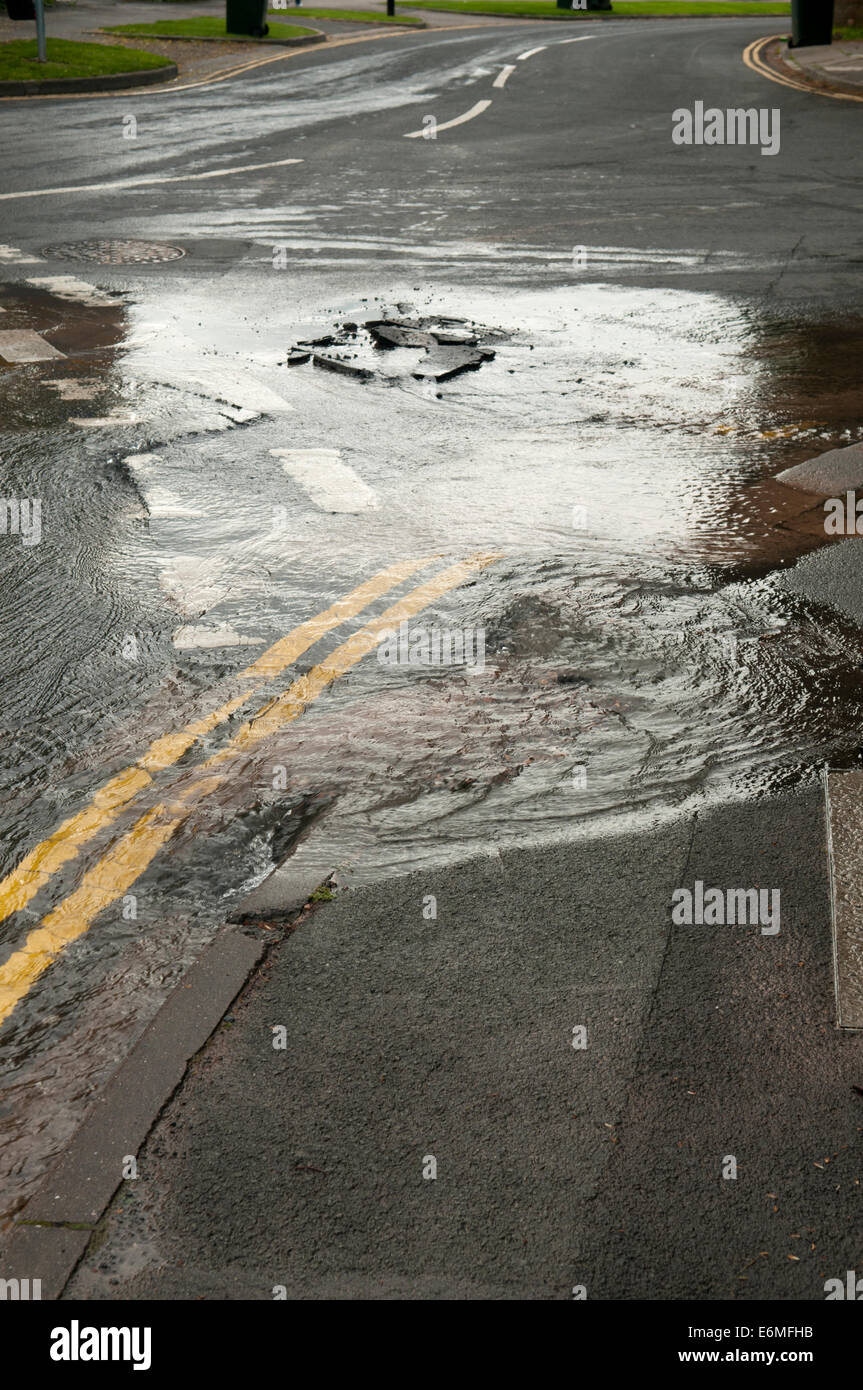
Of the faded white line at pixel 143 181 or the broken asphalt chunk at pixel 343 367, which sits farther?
the faded white line at pixel 143 181

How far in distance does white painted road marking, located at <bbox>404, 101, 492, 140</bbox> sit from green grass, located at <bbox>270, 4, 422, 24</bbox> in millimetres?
18270

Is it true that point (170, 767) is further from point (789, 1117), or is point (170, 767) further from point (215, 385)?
point (215, 385)

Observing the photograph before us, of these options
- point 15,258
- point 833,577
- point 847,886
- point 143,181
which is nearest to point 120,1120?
point 847,886

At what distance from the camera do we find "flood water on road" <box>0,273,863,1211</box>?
4.50 meters

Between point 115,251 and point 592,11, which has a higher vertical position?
point 592,11

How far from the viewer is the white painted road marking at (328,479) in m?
7.39

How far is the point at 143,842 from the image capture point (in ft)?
14.7

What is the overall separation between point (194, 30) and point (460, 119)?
44.0 ft

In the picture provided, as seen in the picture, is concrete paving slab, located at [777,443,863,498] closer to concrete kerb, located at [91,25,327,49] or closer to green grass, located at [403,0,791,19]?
concrete kerb, located at [91,25,327,49]

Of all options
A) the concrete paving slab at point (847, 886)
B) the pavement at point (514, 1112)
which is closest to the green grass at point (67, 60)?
the concrete paving slab at point (847, 886)

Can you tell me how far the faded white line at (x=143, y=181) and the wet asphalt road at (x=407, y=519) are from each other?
0.13 m

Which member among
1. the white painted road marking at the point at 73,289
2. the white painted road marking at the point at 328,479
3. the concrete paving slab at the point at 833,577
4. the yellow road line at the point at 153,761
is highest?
the white painted road marking at the point at 73,289

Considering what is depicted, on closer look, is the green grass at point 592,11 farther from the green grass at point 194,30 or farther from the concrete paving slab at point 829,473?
the concrete paving slab at point 829,473

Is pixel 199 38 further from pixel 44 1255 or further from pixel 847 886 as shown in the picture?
pixel 44 1255
